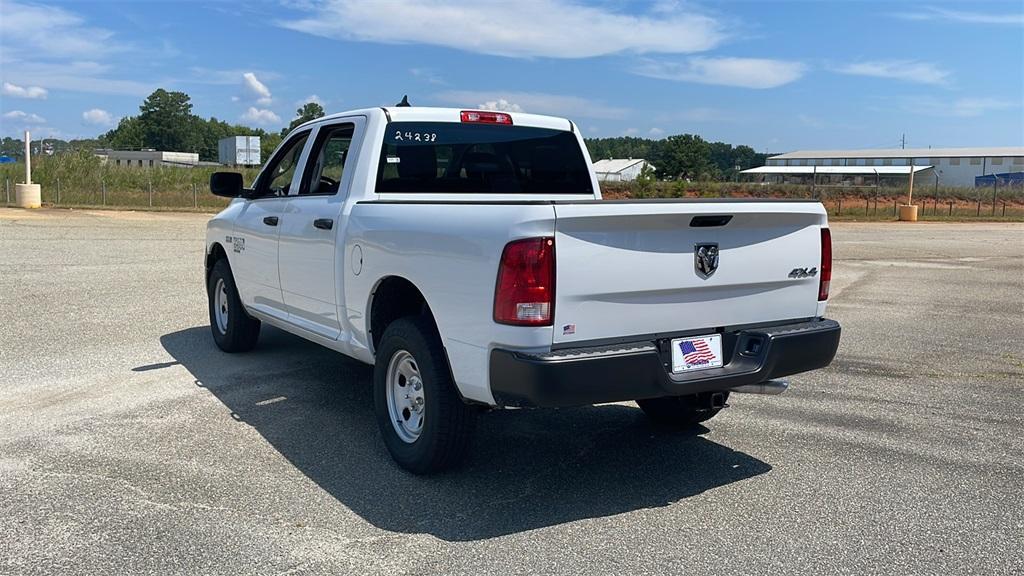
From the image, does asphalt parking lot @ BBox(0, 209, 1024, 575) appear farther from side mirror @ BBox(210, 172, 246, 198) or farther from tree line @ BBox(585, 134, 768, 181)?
tree line @ BBox(585, 134, 768, 181)

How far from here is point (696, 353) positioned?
13.8 feet

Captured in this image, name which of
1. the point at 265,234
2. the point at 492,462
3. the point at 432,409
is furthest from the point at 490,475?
the point at 265,234

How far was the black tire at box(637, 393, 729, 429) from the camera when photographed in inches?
208

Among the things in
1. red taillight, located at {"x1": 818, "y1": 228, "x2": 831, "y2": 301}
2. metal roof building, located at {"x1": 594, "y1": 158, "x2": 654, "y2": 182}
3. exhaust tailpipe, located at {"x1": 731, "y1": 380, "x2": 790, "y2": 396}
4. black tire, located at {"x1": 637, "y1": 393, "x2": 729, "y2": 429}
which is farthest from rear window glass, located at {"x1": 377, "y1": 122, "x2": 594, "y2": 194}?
metal roof building, located at {"x1": 594, "y1": 158, "x2": 654, "y2": 182}

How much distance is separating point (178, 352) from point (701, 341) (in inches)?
202

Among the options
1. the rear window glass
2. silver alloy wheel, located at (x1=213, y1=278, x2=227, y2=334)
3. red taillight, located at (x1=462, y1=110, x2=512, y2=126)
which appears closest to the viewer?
the rear window glass

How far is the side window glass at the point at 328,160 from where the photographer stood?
5754mm

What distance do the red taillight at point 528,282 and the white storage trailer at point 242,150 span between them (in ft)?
192

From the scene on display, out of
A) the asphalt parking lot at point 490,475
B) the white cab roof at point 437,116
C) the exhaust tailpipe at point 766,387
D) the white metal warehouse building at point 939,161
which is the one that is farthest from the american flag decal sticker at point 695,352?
the white metal warehouse building at point 939,161

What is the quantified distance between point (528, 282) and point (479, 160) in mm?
2294

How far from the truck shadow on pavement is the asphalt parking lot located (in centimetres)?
2

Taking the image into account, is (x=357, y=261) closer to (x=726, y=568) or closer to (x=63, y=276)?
(x=726, y=568)

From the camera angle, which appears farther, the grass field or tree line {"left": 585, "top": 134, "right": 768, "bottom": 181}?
tree line {"left": 585, "top": 134, "right": 768, "bottom": 181}

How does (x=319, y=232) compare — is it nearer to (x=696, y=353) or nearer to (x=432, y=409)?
(x=432, y=409)
